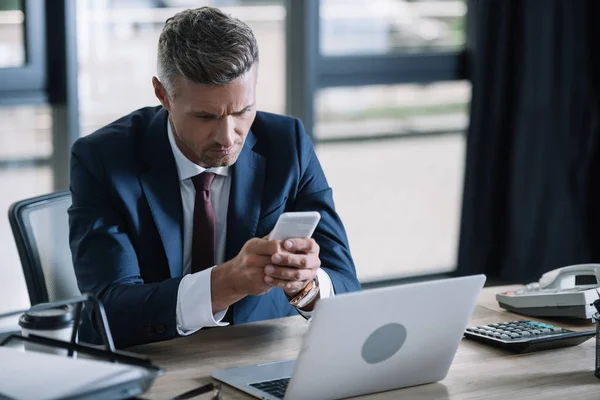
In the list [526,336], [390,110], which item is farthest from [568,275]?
[390,110]

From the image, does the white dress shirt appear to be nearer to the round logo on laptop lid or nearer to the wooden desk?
the wooden desk

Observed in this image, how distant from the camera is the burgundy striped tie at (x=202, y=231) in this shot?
7.04 feet

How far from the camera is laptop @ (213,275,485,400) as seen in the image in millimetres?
1470

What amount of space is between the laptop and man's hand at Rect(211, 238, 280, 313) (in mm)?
215

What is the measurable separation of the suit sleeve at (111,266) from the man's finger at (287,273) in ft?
0.70

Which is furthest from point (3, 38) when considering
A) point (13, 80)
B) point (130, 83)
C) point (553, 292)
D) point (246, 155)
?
point (553, 292)

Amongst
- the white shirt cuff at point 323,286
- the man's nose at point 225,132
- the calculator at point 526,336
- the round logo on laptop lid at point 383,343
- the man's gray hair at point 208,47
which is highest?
the man's gray hair at point 208,47

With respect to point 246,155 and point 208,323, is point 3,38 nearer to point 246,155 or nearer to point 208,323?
point 246,155

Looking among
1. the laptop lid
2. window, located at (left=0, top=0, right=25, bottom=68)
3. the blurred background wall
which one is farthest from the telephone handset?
window, located at (left=0, top=0, right=25, bottom=68)

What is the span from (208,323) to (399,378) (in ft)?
Answer: 1.53

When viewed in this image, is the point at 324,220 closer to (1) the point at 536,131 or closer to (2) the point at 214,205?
(2) the point at 214,205

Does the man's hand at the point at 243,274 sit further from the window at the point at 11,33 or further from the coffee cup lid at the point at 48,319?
the window at the point at 11,33

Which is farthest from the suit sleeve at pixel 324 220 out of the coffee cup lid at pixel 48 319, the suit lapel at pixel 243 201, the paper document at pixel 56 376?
the paper document at pixel 56 376

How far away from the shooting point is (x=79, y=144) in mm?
2150
